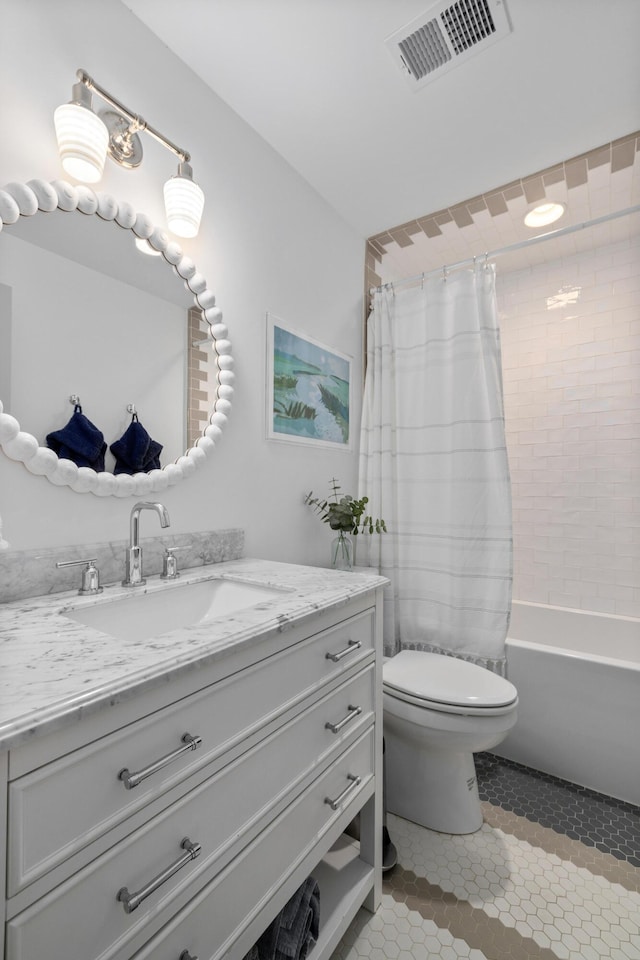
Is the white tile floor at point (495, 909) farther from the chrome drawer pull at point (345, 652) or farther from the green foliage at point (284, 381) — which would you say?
the green foliage at point (284, 381)

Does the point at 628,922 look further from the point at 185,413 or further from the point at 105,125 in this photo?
the point at 105,125

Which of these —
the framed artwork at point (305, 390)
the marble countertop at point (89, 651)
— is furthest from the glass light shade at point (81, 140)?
the marble countertop at point (89, 651)

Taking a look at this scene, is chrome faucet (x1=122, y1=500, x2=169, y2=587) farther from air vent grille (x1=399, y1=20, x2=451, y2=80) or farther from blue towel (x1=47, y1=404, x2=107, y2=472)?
air vent grille (x1=399, y1=20, x2=451, y2=80)

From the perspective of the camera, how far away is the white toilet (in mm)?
1447

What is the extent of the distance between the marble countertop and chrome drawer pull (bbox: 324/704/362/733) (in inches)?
11.6

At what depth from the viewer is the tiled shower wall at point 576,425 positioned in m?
2.45

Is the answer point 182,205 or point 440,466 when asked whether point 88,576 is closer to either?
point 182,205

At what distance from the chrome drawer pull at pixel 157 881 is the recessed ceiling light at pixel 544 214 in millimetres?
2631

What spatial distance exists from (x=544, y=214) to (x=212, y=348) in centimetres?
180

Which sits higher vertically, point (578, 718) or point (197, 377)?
point (197, 377)

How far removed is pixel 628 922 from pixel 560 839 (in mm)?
294

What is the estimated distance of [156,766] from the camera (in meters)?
0.66

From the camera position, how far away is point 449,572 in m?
2.02

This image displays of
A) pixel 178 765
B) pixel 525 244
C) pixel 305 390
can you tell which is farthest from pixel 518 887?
pixel 525 244
